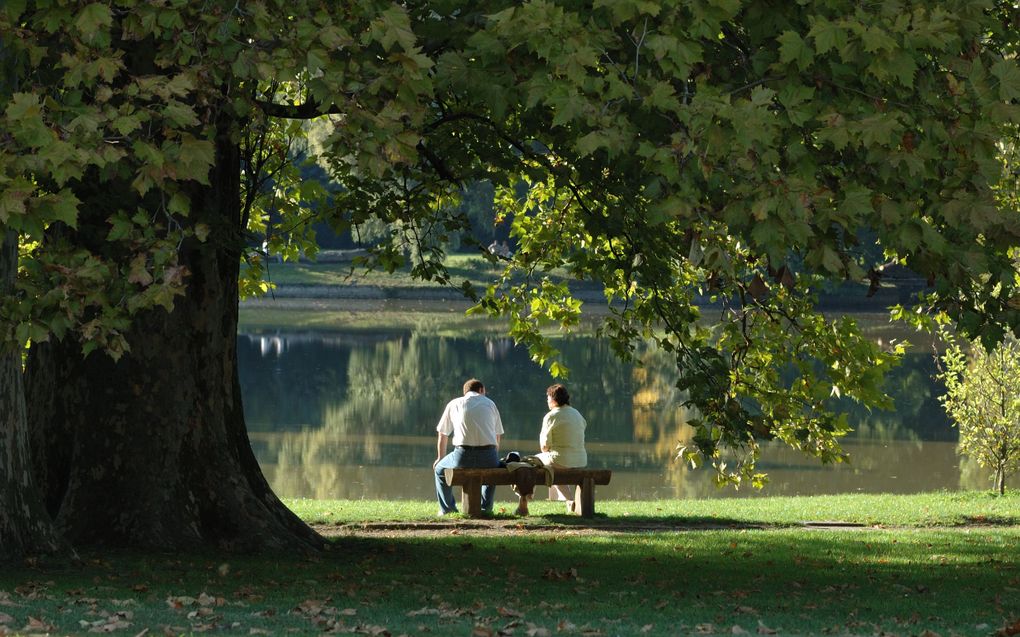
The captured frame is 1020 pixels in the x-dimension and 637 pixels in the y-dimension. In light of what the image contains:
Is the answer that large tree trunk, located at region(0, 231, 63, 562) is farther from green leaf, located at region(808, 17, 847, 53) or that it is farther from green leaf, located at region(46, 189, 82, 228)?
green leaf, located at region(808, 17, 847, 53)

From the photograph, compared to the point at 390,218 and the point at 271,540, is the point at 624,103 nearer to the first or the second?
the point at 271,540

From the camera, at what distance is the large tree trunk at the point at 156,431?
1080 cm

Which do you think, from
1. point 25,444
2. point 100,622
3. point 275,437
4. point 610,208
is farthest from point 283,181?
point 275,437

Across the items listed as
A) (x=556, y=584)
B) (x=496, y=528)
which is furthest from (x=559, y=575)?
(x=496, y=528)

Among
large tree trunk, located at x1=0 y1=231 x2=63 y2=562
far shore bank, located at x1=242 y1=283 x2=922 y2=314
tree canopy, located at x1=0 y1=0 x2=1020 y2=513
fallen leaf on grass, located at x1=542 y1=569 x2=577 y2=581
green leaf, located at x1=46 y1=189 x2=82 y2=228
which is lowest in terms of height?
fallen leaf on grass, located at x1=542 y1=569 x2=577 y2=581

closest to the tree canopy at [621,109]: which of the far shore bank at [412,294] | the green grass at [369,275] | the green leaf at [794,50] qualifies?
the green leaf at [794,50]

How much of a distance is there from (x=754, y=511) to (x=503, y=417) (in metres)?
14.3

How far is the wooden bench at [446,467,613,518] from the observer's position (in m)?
15.3

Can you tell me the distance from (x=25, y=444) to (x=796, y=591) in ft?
17.3

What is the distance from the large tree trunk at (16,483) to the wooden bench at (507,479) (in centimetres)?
620

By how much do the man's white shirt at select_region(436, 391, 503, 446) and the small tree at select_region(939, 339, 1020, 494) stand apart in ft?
26.7

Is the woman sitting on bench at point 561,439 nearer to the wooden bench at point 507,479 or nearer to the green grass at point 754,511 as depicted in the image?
the wooden bench at point 507,479

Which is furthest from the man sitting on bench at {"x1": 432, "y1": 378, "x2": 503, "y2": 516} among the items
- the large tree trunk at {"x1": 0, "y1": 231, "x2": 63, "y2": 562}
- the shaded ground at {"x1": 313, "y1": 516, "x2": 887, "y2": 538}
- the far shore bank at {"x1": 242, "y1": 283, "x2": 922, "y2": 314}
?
the far shore bank at {"x1": 242, "y1": 283, "x2": 922, "y2": 314}

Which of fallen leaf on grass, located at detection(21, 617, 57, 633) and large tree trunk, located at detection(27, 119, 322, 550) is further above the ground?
large tree trunk, located at detection(27, 119, 322, 550)
